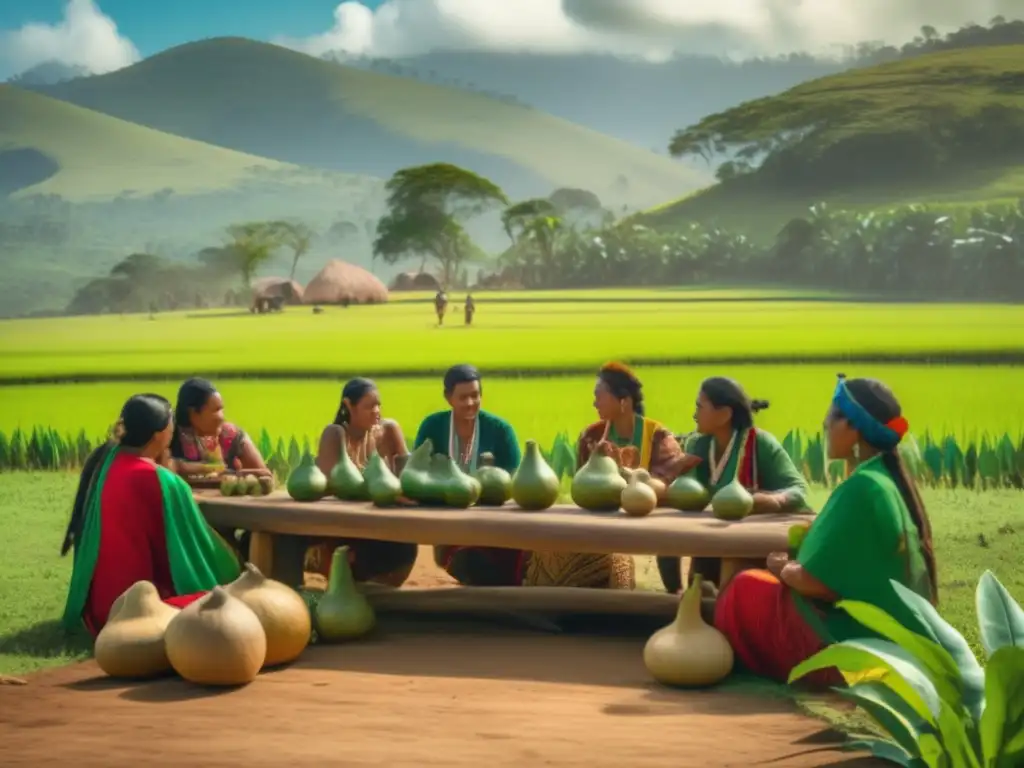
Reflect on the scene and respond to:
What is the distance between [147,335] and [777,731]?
7933 mm

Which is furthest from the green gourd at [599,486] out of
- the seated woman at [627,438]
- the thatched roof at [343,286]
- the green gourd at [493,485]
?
the thatched roof at [343,286]

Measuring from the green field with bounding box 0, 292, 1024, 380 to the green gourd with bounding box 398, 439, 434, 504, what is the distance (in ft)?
16.1

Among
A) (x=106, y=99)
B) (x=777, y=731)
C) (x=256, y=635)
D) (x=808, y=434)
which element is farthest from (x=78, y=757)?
(x=106, y=99)

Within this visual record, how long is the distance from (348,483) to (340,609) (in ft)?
1.69

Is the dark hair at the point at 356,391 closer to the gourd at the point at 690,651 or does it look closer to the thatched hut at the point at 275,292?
the gourd at the point at 690,651

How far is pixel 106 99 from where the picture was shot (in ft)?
38.1

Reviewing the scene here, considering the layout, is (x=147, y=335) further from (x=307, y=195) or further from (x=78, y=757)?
(x=78, y=757)

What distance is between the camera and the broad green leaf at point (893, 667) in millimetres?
3646

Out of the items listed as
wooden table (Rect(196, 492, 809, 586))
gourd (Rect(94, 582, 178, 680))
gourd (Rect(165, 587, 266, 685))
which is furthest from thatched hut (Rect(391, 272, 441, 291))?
gourd (Rect(165, 587, 266, 685))

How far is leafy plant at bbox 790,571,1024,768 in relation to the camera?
351 centimetres

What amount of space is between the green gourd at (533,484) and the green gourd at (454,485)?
0.16 meters

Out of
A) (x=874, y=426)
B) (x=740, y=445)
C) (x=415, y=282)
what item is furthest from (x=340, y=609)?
(x=415, y=282)

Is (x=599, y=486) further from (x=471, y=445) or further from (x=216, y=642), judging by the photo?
(x=216, y=642)

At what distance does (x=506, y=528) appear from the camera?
523 cm
